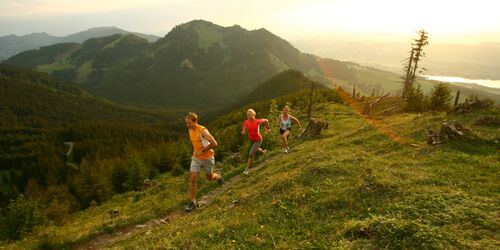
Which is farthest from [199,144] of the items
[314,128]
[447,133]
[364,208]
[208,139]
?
[314,128]

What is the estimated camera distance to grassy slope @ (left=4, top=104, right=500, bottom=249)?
30.1 ft

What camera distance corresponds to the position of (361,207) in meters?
11.1

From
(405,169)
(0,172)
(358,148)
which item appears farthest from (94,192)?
(0,172)

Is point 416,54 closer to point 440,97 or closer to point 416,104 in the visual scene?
point 416,104

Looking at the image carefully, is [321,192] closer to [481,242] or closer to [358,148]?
[481,242]

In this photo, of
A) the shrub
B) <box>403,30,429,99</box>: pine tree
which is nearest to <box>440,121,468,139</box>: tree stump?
the shrub

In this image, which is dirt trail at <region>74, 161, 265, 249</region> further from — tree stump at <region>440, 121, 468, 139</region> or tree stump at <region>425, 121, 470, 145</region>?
tree stump at <region>440, 121, 468, 139</region>

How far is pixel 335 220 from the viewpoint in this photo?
10688 mm

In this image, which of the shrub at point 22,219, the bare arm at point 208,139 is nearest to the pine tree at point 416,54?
the bare arm at point 208,139

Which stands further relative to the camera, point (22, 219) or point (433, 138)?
point (22, 219)

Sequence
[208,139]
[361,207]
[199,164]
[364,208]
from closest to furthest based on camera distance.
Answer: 1. [364,208]
2. [361,207]
3. [208,139]
4. [199,164]

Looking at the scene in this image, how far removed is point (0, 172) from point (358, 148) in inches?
7131

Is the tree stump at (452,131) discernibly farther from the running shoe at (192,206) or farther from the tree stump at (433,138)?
the running shoe at (192,206)

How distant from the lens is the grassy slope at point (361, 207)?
9172 mm
